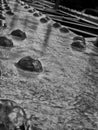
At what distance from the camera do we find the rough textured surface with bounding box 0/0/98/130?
91.0 inches

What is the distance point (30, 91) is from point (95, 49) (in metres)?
2.64

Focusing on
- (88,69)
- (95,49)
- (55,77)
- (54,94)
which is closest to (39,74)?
(55,77)

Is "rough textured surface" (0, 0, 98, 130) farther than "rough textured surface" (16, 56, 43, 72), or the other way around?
"rough textured surface" (16, 56, 43, 72)

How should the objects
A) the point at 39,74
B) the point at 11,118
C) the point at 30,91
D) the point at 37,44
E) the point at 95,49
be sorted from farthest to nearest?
1. the point at 95,49
2. the point at 37,44
3. the point at 39,74
4. the point at 30,91
5. the point at 11,118

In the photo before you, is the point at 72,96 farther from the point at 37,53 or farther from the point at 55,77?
the point at 37,53

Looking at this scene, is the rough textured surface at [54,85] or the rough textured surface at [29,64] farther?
the rough textured surface at [29,64]

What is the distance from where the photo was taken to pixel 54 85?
3027 mm

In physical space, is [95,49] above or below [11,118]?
below

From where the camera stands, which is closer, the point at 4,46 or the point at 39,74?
the point at 39,74

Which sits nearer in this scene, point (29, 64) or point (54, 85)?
point (54, 85)

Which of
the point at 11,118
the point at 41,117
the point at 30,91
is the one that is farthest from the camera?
the point at 30,91

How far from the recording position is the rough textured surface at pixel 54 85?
231cm

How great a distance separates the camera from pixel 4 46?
12.7ft

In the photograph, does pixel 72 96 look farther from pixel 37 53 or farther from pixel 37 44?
pixel 37 44
